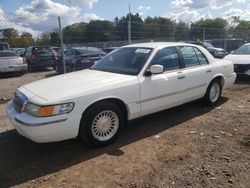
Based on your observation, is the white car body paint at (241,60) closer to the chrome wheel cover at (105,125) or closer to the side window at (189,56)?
the side window at (189,56)

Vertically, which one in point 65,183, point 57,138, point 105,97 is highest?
point 105,97

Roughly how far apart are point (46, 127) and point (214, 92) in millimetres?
4356

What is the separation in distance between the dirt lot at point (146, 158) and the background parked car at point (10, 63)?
360 inches

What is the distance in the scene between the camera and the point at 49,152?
4438 millimetres

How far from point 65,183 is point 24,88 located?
2004mm

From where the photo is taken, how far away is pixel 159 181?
3496mm

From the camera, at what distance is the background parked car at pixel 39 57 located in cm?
1581

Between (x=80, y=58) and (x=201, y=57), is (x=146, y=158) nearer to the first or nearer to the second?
(x=201, y=57)

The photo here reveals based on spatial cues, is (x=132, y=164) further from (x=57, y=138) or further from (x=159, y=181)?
(x=57, y=138)

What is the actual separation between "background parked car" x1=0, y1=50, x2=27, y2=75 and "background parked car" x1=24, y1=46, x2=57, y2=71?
1.59 m

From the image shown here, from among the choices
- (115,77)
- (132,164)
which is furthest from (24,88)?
(132,164)

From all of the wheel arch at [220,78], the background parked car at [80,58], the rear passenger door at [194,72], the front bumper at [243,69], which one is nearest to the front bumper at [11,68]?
the background parked car at [80,58]

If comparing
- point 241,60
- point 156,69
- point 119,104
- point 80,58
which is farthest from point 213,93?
point 80,58

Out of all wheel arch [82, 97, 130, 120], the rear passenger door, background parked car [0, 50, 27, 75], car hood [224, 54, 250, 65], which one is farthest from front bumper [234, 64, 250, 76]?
background parked car [0, 50, 27, 75]
